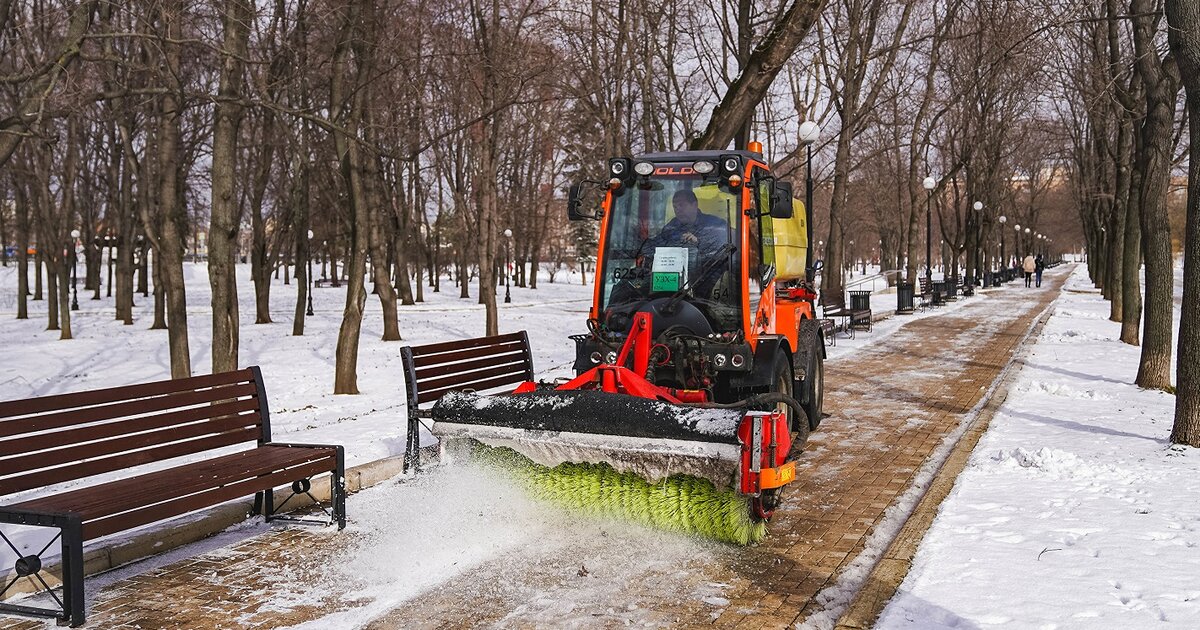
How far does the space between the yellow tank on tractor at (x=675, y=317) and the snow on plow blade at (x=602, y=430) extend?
0.5 inches

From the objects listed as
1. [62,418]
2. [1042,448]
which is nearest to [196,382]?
[62,418]

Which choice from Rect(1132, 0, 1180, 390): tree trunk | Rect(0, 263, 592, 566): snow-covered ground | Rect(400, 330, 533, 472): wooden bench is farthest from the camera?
Rect(1132, 0, 1180, 390): tree trunk

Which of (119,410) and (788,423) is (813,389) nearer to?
(788,423)

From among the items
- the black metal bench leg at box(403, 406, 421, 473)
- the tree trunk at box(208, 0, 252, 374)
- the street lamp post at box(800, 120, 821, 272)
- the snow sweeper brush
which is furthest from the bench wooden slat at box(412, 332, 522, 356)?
the tree trunk at box(208, 0, 252, 374)

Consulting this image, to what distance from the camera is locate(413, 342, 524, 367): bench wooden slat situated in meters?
7.64

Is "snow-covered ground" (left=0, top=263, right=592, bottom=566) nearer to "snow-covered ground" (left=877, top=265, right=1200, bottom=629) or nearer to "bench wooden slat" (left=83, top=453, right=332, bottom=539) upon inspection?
"bench wooden slat" (left=83, top=453, right=332, bottom=539)

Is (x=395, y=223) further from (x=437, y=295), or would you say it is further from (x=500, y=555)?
(x=500, y=555)

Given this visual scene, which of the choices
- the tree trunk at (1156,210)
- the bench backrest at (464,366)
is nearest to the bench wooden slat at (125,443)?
the bench backrest at (464,366)

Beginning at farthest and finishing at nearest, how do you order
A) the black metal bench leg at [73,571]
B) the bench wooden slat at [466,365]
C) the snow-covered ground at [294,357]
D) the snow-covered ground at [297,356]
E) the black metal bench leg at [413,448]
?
the snow-covered ground at [297,356]
the snow-covered ground at [294,357]
the bench wooden slat at [466,365]
the black metal bench leg at [413,448]
the black metal bench leg at [73,571]

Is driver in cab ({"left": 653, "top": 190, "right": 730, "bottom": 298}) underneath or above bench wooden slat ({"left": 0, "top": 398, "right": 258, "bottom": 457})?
above

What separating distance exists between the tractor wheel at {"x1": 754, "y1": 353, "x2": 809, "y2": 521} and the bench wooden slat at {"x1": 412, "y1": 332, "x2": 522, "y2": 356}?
2.53 metres

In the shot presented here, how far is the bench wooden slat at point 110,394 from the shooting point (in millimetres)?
5020

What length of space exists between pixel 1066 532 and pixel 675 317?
122 inches

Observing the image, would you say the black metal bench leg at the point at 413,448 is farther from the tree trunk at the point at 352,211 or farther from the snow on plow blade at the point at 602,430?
the tree trunk at the point at 352,211
